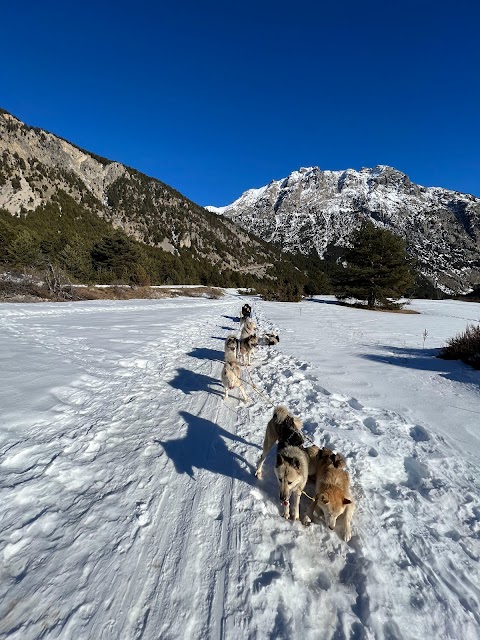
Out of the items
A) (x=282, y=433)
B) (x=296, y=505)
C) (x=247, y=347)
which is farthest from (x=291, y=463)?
(x=247, y=347)

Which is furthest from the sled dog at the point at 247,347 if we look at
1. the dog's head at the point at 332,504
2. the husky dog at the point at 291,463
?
→ the dog's head at the point at 332,504

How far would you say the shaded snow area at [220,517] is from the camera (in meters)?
2.26

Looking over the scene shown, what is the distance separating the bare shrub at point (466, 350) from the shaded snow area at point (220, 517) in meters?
1.56

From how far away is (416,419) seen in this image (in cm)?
522

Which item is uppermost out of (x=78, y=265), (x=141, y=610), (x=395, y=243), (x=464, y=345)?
(x=395, y=243)

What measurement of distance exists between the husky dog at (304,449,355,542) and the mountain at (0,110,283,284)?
4982 cm

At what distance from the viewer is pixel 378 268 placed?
3375cm

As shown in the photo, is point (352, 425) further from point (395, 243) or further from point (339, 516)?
point (395, 243)

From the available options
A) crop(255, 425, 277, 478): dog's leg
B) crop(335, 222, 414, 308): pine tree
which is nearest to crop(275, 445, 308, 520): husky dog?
crop(255, 425, 277, 478): dog's leg

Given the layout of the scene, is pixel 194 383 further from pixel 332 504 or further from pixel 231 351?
pixel 332 504

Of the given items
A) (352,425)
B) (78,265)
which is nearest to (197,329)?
(352,425)

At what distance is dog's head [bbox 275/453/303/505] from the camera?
308 centimetres

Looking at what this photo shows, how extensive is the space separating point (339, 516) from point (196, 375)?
5161 mm

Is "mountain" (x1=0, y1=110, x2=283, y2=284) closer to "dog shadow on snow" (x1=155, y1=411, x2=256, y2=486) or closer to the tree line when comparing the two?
the tree line
